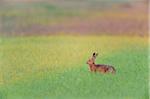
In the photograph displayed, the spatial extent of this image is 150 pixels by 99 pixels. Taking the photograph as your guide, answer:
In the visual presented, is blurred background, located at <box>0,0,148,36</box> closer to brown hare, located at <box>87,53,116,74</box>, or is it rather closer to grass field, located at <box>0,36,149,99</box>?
grass field, located at <box>0,36,149,99</box>

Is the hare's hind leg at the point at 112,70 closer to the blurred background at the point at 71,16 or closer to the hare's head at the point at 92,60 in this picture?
the hare's head at the point at 92,60

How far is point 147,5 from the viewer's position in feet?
11.2

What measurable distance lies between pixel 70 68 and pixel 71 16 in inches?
12.6

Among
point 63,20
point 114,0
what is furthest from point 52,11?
point 114,0

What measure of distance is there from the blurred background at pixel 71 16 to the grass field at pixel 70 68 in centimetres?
5

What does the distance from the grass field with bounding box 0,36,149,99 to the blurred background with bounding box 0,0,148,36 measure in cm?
5

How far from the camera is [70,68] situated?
3418 millimetres

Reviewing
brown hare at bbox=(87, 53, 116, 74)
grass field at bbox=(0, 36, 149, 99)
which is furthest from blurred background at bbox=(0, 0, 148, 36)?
brown hare at bbox=(87, 53, 116, 74)

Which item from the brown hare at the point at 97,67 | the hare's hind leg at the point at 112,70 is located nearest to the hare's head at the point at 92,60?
the brown hare at the point at 97,67

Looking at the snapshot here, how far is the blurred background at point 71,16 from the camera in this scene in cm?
342

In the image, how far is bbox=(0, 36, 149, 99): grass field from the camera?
339 centimetres

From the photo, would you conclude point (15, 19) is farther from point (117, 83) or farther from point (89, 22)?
point (117, 83)

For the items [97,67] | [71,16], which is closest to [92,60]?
[97,67]

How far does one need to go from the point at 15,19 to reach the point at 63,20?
0.97 feet
